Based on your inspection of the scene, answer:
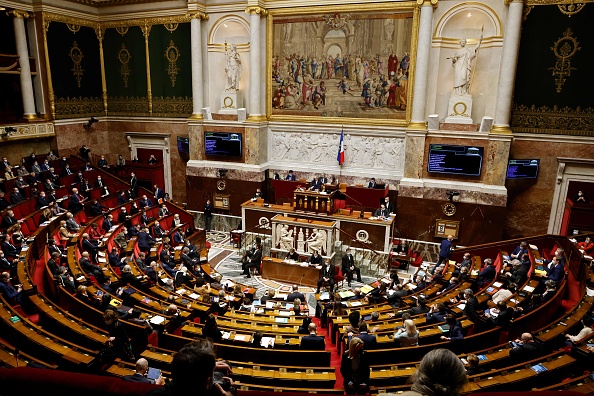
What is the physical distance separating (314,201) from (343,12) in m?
8.10

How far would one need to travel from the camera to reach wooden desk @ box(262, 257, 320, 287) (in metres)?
13.7

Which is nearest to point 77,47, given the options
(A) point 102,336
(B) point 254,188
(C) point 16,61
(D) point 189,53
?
(C) point 16,61

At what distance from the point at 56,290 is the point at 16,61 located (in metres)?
13.3

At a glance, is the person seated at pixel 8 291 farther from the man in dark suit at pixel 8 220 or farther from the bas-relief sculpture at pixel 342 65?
the bas-relief sculpture at pixel 342 65

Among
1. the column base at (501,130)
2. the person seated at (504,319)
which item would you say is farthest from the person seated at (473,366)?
the column base at (501,130)

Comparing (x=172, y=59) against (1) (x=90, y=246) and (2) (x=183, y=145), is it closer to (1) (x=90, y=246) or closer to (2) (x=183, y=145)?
(2) (x=183, y=145)

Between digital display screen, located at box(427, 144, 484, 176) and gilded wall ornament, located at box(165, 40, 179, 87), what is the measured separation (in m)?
12.8

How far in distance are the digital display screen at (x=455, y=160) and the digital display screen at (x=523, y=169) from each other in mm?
1085

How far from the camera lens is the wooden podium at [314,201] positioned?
1634 centimetres

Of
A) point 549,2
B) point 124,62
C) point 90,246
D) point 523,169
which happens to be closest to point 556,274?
point 523,169

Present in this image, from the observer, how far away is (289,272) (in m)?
14.0

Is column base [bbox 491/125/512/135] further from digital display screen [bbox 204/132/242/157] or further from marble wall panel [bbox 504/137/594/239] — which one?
digital display screen [bbox 204/132/242/157]

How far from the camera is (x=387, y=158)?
1764 centimetres

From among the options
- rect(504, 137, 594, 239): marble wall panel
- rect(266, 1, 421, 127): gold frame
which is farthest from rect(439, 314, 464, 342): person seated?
A: rect(266, 1, 421, 127): gold frame
